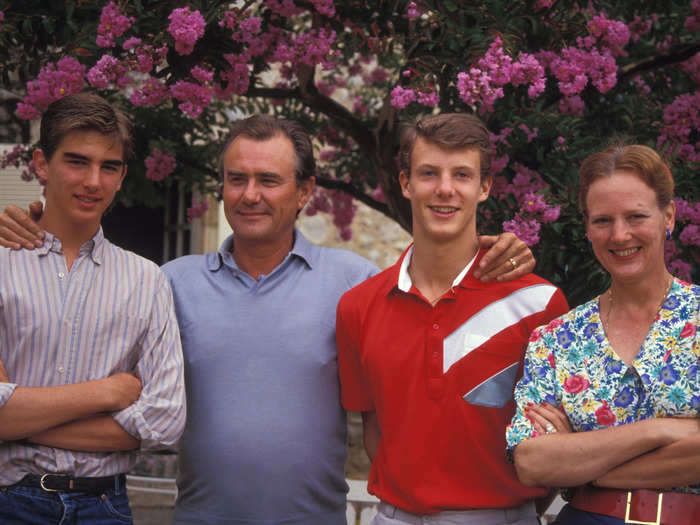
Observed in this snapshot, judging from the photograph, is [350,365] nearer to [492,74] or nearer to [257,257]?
[257,257]

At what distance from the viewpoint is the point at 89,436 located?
2631 millimetres

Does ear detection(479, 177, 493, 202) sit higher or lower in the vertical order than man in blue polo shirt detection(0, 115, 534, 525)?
higher

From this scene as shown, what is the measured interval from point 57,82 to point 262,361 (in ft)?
6.46

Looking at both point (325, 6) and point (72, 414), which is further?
point (325, 6)

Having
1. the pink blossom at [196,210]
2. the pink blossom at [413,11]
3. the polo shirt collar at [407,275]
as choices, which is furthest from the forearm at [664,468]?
the pink blossom at [196,210]

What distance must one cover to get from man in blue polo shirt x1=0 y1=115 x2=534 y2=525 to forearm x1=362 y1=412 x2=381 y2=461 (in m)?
0.08

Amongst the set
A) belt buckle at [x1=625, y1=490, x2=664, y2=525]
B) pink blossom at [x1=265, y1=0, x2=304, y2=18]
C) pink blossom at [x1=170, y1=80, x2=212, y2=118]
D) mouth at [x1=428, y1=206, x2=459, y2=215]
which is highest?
pink blossom at [x1=265, y1=0, x2=304, y2=18]

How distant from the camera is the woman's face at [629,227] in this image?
97.5 inches

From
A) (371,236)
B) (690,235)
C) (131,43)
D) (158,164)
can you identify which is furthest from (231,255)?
(371,236)

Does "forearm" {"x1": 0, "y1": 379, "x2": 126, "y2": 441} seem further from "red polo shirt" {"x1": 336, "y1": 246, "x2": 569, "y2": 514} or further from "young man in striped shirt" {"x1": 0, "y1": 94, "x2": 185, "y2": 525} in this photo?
"red polo shirt" {"x1": 336, "y1": 246, "x2": 569, "y2": 514}

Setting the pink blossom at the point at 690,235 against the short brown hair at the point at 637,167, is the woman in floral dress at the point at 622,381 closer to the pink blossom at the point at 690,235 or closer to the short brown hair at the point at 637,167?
the short brown hair at the point at 637,167

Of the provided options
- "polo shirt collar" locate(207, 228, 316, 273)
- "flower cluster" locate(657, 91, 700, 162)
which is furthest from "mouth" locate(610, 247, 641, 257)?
"flower cluster" locate(657, 91, 700, 162)

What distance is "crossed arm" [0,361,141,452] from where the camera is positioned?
254 centimetres

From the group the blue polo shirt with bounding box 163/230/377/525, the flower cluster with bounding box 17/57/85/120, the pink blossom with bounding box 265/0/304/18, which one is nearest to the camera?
the blue polo shirt with bounding box 163/230/377/525
